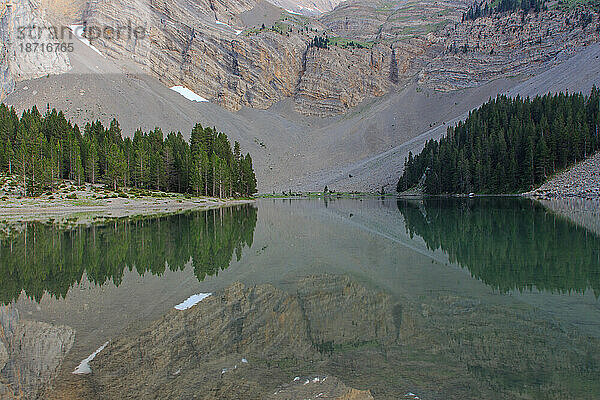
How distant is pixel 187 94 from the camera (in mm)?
142875

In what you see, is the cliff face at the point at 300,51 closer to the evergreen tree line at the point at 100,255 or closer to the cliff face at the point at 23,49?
the cliff face at the point at 23,49

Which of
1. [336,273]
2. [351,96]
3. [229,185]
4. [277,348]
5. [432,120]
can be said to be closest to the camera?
[277,348]

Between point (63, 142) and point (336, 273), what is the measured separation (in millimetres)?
68558

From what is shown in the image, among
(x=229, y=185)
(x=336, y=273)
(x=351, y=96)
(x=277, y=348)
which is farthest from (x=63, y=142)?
(x=351, y=96)

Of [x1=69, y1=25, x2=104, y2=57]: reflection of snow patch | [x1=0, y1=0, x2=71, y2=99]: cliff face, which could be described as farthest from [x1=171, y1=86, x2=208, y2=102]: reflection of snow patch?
[x1=0, y1=0, x2=71, y2=99]: cliff face

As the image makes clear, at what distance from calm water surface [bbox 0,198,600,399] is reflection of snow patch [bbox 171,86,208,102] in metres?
127

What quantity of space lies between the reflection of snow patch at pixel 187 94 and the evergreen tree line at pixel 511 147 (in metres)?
83.4

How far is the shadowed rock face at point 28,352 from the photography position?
5.91 metres

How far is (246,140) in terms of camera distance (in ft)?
428

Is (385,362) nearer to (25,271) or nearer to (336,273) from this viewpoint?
(336,273)

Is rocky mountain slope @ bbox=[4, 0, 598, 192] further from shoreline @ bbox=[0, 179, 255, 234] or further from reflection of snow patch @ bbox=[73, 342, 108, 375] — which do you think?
reflection of snow patch @ bbox=[73, 342, 108, 375]

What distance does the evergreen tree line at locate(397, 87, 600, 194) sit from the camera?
65.7 meters

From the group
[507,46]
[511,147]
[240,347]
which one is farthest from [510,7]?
[240,347]

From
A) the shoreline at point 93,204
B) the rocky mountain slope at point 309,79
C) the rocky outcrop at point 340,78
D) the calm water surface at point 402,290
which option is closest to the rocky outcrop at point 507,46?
the rocky mountain slope at point 309,79
